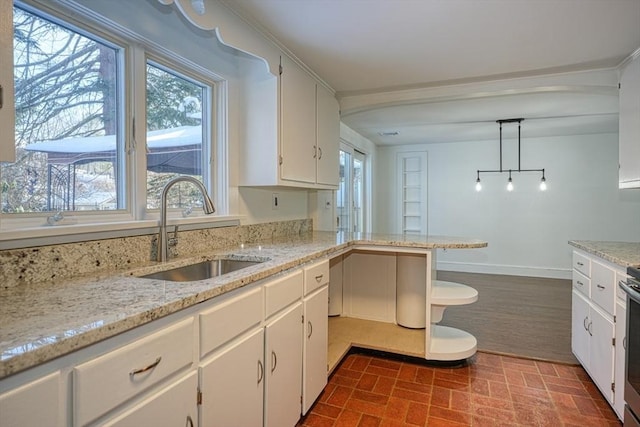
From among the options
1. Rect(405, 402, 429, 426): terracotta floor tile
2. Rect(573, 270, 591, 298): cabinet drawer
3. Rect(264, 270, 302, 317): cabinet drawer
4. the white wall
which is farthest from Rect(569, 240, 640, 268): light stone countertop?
the white wall

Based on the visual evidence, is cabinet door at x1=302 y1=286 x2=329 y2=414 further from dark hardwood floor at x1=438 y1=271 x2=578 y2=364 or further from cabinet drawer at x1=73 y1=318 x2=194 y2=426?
dark hardwood floor at x1=438 y1=271 x2=578 y2=364

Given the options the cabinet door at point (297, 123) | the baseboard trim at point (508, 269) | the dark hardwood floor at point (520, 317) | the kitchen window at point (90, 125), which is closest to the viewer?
the kitchen window at point (90, 125)

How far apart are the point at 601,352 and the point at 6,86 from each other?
3005mm

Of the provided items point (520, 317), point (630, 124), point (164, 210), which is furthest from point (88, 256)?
point (520, 317)

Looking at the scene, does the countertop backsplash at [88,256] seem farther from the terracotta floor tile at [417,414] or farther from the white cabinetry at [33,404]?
the terracotta floor tile at [417,414]

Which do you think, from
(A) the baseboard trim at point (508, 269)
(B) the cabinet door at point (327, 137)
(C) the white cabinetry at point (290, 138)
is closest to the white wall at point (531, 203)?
(A) the baseboard trim at point (508, 269)

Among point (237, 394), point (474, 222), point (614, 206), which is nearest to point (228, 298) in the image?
point (237, 394)

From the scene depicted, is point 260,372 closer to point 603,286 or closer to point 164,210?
point 164,210

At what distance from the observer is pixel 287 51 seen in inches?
96.0

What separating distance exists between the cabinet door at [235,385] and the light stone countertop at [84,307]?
0.25 metres

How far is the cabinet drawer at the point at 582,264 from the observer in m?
2.34

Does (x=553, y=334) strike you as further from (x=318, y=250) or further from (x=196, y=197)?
(x=196, y=197)

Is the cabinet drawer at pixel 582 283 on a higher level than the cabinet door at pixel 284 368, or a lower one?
higher

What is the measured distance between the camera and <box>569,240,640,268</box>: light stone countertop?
73.9 inches
